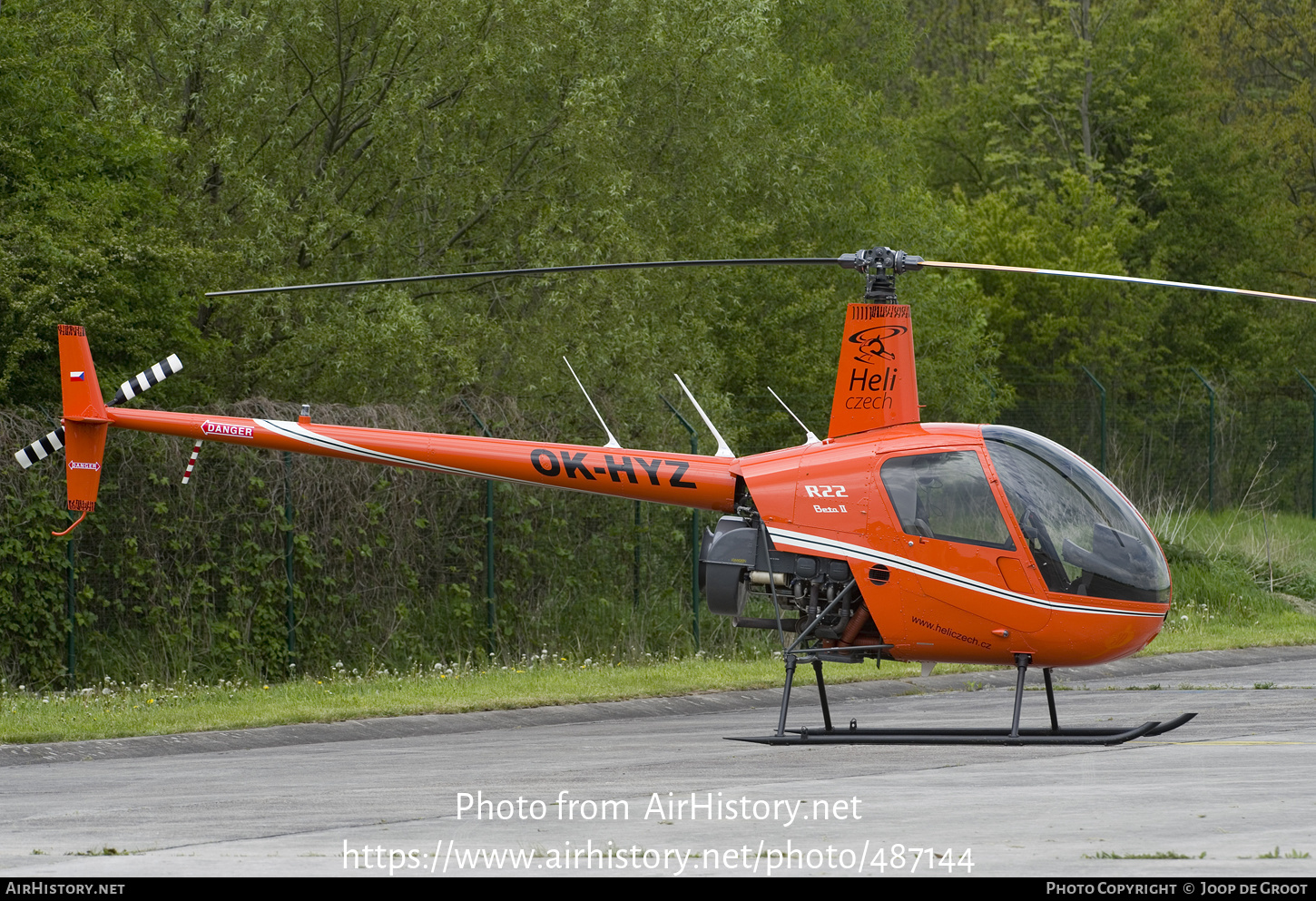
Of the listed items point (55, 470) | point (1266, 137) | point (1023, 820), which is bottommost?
point (1023, 820)

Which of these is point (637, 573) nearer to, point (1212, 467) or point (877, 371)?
point (877, 371)

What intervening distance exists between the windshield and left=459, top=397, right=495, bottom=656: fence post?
25.9 feet

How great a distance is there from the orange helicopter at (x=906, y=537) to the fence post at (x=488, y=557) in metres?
5.80

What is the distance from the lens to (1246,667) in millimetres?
17031

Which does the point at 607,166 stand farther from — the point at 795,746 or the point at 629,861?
the point at 629,861

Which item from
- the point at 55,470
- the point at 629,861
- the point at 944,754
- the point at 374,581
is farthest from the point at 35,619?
the point at 629,861

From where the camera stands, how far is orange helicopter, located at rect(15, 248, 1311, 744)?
33.9 feet

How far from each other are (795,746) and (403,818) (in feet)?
13.6

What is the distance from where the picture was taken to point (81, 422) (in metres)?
12.6

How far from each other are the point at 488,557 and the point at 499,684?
248 cm

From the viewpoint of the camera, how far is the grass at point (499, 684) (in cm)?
1294

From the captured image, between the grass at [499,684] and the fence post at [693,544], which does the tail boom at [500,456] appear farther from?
the fence post at [693,544]

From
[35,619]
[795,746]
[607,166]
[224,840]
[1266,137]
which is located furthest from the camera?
[1266,137]

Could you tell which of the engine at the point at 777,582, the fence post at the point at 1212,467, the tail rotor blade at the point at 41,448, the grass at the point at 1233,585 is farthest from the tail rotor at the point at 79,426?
the fence post at the point at 1212,467
